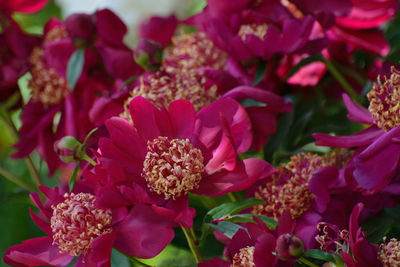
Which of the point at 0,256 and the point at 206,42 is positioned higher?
the point at 206,42

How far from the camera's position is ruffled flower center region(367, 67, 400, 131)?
1.45ft

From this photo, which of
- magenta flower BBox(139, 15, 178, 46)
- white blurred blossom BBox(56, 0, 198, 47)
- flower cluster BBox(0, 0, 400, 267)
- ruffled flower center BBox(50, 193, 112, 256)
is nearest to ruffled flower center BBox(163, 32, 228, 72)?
flower cluster BBox(0, 0, 400, 267)

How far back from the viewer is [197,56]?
625 mm

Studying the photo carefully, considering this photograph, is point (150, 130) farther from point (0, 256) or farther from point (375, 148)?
point (0, 256)

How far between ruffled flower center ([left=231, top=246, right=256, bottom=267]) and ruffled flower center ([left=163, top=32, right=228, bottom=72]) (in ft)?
0.84

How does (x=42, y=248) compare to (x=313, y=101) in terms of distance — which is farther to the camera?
(x=313, y=101)

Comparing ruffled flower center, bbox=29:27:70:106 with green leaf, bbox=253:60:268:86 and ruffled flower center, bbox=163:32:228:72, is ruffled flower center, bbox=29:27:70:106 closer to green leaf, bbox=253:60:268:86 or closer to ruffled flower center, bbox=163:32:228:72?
ruffled flower center, bbox=163:32:228:72

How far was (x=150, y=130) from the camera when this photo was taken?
0.46 m

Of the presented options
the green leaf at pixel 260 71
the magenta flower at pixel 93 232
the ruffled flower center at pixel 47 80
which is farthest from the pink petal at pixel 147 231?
the ruffled flower center at pixel 47 80

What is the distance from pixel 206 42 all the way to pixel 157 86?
0.13 meters

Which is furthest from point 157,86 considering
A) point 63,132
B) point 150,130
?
point 63,132

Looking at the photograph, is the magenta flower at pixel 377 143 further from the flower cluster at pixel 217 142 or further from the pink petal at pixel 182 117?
the pink petal at pixel 182 117

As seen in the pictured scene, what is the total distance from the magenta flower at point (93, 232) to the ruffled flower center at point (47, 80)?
0.28m

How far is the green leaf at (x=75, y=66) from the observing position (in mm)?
627
